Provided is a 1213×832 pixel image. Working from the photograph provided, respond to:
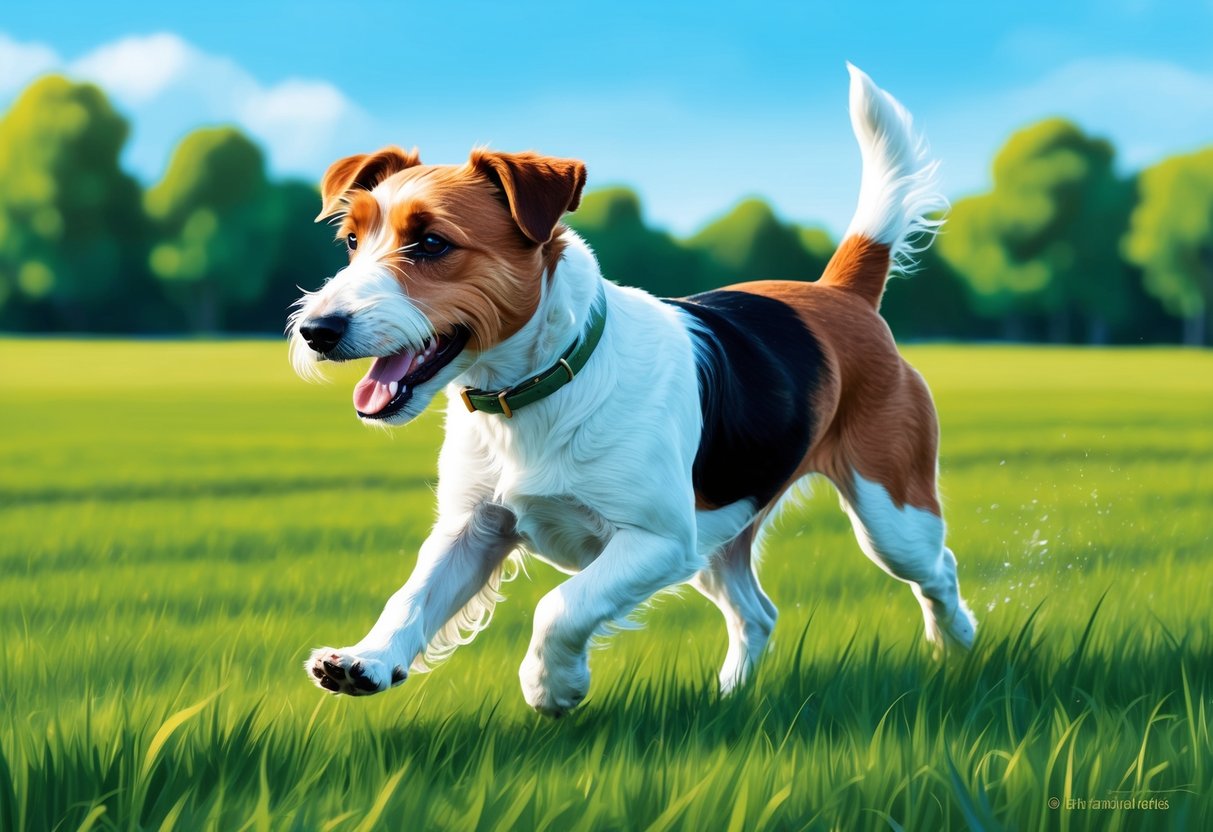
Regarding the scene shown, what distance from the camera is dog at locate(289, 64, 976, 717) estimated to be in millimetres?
3867

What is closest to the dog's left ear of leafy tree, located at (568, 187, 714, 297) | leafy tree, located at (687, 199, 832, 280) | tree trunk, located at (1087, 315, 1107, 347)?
leafy tree, located at (568, 187, 714, 297)

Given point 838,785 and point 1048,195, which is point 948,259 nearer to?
point 1048,195

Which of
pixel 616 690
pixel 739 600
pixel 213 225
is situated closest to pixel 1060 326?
pixel 213 225

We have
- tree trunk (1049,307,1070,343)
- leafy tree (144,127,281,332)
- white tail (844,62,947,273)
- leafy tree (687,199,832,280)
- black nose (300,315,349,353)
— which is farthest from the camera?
leafy tree (687,199,832,280)

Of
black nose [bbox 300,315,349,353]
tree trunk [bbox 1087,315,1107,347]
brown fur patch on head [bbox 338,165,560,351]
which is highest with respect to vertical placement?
brown fur patch on head [bbox 338,165,560,351]

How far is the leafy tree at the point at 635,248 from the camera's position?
61.6 meters

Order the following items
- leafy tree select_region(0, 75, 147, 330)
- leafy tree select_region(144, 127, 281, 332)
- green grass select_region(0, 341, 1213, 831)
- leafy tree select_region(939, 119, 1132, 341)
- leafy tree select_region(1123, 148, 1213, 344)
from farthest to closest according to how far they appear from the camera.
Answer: leafy tree select_region(939, 119, 1132, 341)
leafy tree select_region(144, 127, 281, 332)
leafy tree select_region(0, 75, 147, 330)
leafy tree select_region(1123, 148, 1213, 344)
green grass select_region(0, 341, 1213, 831)

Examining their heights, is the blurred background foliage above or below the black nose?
below

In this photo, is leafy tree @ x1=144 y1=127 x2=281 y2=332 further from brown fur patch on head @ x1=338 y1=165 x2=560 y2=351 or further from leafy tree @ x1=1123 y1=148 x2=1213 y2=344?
brown fur patch on head @ x1=338 y1=165 x2=560 y2=351

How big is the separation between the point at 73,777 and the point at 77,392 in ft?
82.6

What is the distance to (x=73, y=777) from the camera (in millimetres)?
3391

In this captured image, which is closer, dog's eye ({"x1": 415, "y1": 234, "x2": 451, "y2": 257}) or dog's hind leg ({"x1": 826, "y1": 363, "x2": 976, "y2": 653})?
dog's eye ({"x1": 415, "y1": 234, "x2": 451, "y2": 257})

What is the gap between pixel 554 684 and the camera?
13.2 ft

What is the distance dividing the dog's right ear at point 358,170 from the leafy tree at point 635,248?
2195 inches
